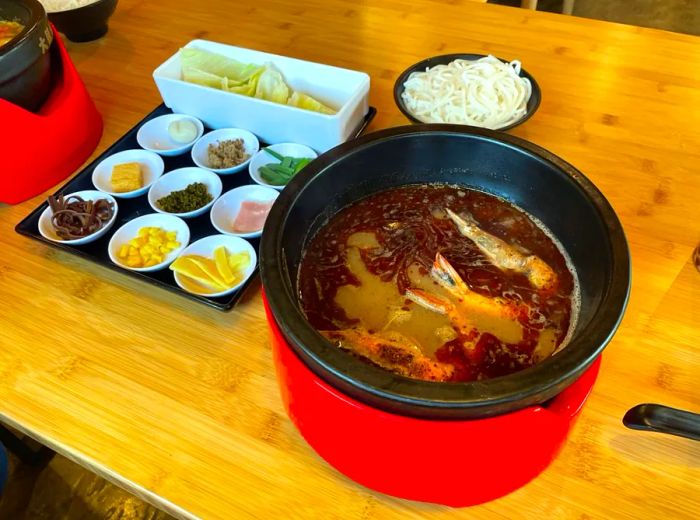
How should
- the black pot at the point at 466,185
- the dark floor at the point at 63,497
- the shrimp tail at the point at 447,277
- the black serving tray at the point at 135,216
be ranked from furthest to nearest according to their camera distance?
the dark floor at the point at 63,497 → the black serving tray at the point at 135,216 → the shrimp tail at the point at 447,277 → the black pot at the point at 466,185

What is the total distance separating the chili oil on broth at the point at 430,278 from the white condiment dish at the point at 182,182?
50cm

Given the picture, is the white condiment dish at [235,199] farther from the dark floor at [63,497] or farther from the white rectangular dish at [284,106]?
the dark floor at [63,497]

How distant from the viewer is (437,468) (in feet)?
2.60

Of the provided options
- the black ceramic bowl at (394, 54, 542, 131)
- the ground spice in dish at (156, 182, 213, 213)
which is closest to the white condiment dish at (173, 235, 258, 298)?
the ground spice in dish at (156, 182, 213, 213)

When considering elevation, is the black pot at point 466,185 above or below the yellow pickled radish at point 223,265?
above

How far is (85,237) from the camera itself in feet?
4.26

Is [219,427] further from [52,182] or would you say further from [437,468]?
[52,182]

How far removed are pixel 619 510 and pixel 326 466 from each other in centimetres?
47

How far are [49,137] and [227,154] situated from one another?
459 mm

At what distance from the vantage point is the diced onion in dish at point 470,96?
148 centimetres

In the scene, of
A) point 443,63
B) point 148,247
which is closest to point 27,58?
point 148,247

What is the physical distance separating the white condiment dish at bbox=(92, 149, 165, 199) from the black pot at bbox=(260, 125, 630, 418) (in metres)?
0.65

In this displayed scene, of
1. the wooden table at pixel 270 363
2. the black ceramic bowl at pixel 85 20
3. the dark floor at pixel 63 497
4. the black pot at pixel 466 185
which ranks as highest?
the black pot at pixel 466 185

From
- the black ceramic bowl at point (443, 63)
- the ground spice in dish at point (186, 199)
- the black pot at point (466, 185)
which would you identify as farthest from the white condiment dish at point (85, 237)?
the black ceramic bowl at point (443, 63)
